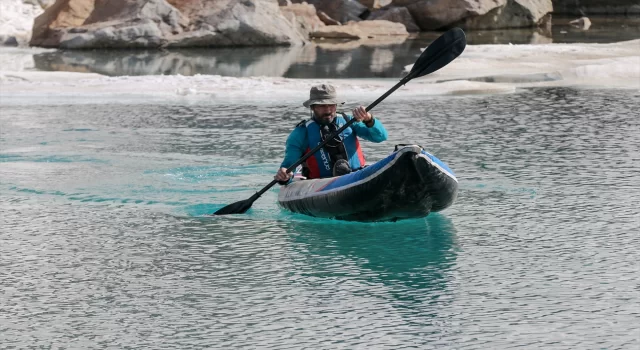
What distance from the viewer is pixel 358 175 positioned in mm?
8547

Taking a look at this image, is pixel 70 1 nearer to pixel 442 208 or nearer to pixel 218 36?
pixel 218 36

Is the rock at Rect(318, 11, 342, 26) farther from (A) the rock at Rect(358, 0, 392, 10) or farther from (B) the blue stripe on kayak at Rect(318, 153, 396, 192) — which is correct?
(B) the blue stripe on kayak at Rect(318, 153, 396, 192)

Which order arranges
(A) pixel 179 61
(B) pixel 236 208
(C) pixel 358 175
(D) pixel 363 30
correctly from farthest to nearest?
(D) pixel 363 30 → (A) pixel 179 61 → (B) pixel 236 208 → (C) pixel 358 175

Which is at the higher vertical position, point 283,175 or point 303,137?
point 303,137

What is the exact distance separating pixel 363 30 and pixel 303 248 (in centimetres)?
2400

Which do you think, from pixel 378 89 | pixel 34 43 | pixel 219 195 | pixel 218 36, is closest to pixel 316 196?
pixel 219 195

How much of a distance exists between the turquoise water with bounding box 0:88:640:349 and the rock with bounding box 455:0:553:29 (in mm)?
19045

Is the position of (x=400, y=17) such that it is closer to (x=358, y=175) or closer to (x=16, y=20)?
(x=16, y=20)

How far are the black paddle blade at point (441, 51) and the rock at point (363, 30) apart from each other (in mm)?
21266

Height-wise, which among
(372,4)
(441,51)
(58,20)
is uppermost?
(441,51)

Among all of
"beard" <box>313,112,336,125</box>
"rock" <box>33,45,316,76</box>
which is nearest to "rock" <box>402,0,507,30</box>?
"rock" <box>33,45,316,76</box>

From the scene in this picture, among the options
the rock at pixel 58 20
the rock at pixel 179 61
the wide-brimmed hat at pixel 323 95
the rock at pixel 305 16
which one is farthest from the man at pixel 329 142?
the rock at pixel 305 16

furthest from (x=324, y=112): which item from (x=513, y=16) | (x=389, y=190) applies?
(x=513, y=16)

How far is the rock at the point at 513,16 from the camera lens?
1281 inches
